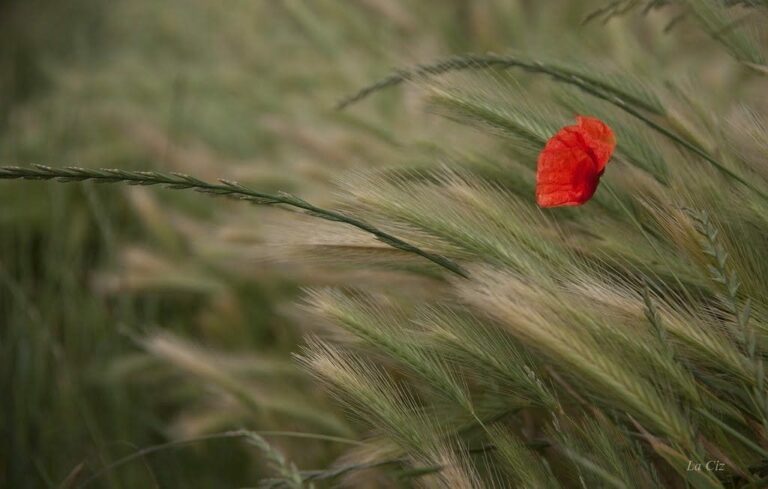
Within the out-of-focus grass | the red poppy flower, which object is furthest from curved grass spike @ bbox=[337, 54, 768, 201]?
the out-of-focus grass

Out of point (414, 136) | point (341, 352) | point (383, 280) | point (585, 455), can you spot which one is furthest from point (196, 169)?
point (585, 455)

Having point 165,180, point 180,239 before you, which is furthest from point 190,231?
point 165,180

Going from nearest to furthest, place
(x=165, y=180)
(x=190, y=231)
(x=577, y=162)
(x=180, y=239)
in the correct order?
1. (x=165, y=180)
2. (x=577, y=162)
3. (x=190, y=231)
4. (x=180, y=239)

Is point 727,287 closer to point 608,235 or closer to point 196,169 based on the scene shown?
point 608,235

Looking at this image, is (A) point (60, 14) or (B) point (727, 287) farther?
(A) point (60, 14)

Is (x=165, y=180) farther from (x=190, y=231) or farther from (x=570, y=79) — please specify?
(x=190, y=231)

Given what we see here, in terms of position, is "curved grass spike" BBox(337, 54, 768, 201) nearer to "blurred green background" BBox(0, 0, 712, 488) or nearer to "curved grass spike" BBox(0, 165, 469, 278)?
"blurred green background" BBox(0, 0, 712, 488)
